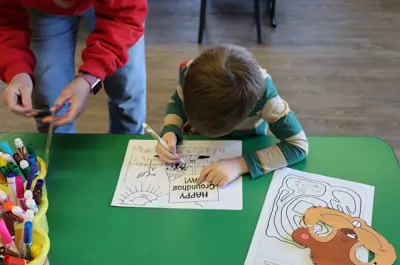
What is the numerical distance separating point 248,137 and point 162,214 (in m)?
0.30

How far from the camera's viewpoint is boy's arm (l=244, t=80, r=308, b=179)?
1038 millimetres

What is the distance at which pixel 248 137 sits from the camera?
1146mm

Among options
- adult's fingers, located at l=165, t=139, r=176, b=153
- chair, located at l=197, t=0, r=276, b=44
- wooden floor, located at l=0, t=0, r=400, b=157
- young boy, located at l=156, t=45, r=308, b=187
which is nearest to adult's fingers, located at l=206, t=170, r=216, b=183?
young boy, located at l=156, t=45, r=308, b=187

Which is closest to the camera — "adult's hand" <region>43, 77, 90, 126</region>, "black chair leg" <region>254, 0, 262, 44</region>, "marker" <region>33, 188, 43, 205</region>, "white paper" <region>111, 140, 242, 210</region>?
"marker" <region>33, 188, 43, 205</region>

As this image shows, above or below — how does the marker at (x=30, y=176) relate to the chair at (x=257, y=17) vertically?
above

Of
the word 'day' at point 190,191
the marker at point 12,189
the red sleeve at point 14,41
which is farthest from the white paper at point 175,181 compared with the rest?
the red sleeve at point 14,41

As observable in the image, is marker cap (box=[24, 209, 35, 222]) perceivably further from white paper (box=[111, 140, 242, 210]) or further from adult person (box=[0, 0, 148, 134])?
adult person (box=[0, 0, 148, 134])

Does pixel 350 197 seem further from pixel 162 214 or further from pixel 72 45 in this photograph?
pixel 72 45

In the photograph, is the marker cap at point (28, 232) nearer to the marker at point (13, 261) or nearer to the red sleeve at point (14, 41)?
the marker at point (13, 261)

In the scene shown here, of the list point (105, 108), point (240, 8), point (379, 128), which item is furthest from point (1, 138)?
point (240, 8)

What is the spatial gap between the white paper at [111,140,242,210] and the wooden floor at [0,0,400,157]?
102 centimetres

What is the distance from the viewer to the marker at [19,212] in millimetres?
783

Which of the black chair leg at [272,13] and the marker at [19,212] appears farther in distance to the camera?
the black chair leg at [272,13]

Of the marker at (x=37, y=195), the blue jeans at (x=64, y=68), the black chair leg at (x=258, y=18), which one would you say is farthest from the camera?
the black chair leg at (x=258, y=18)
